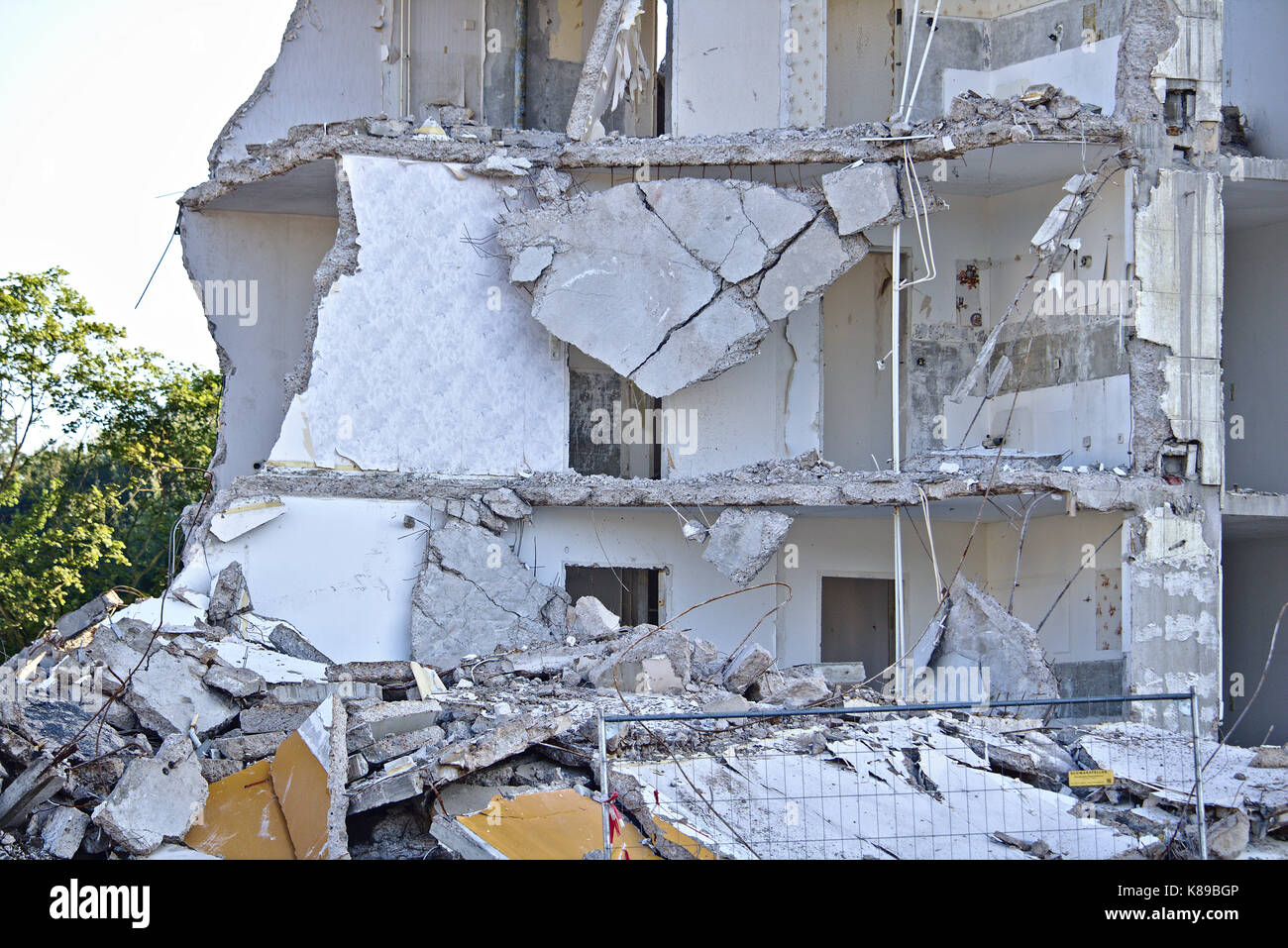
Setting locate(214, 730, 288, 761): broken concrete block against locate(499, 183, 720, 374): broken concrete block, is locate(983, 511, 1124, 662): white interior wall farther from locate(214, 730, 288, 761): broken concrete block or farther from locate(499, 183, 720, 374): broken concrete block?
locate(214, 730, 288, 761): broken concrete block

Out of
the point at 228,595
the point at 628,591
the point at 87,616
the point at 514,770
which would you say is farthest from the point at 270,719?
the point at 628,591

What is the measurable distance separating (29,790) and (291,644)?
436cm

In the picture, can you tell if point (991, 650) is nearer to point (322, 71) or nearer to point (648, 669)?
point (648, 669)

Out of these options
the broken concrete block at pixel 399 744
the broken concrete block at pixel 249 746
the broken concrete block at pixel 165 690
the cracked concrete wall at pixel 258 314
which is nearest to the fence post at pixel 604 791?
the broken concrete block at pixel 399 744

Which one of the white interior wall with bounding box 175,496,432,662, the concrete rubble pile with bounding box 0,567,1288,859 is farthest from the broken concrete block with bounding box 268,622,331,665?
the concrete rubble pile with bounding box 0,567,1288,859

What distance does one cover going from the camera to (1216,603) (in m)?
12.4

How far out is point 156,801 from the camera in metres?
7.56

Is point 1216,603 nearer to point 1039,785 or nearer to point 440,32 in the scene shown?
point 1039,785

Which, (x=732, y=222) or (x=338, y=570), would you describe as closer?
(x=338, y=570)

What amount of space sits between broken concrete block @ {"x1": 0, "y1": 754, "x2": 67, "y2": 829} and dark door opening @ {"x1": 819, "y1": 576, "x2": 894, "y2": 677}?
32.9 feet

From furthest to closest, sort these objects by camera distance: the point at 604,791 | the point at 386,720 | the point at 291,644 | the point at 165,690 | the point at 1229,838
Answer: the point at 291,644, the point at 165,690, the point at 386,720, the point at 1229,838, the point at 604,791
